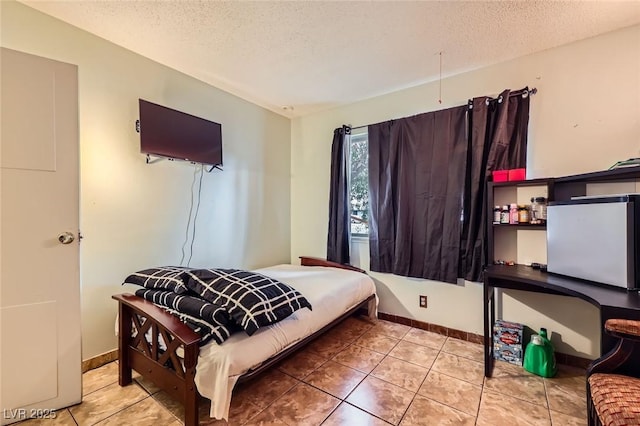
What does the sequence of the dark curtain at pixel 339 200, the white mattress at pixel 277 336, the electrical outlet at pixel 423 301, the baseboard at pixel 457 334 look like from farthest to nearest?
1. the dark curtain at pixel 339 200
2. the electrical outlet at pixel 423 301
3. the baseboard at pixel 457 334
4. the white mattress at pixel 277 336

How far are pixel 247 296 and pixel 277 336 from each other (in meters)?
0.33

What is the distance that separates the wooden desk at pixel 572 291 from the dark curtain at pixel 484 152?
0.29 m

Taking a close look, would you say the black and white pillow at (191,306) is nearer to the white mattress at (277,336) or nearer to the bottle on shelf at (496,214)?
the white mattress at (277,336)

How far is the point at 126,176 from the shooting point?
2207 millimetres

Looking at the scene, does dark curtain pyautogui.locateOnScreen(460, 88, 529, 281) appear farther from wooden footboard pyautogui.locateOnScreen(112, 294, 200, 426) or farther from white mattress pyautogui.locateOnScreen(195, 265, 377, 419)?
wooden footboard pyautogui.locateOnScreen(112, 294, 200, 426)

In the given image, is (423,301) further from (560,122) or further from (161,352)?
(161,352)

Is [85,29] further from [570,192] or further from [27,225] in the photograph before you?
[570,192]

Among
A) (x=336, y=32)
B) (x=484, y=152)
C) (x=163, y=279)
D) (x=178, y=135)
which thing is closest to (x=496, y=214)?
(x=484, y=152)

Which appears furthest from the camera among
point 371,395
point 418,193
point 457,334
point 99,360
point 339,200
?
point 339,200

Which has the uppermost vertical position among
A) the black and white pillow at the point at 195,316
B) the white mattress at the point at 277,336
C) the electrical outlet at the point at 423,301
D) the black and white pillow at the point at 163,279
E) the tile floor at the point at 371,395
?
the black and white pillow at the point at 163,279

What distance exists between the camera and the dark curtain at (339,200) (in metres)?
3.19

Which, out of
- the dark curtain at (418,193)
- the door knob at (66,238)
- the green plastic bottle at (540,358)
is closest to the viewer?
the door knob at (66,238)

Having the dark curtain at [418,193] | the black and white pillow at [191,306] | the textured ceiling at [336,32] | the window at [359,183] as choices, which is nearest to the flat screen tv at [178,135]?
the textured ceiling at [336,32]

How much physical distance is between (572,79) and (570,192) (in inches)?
35.3
